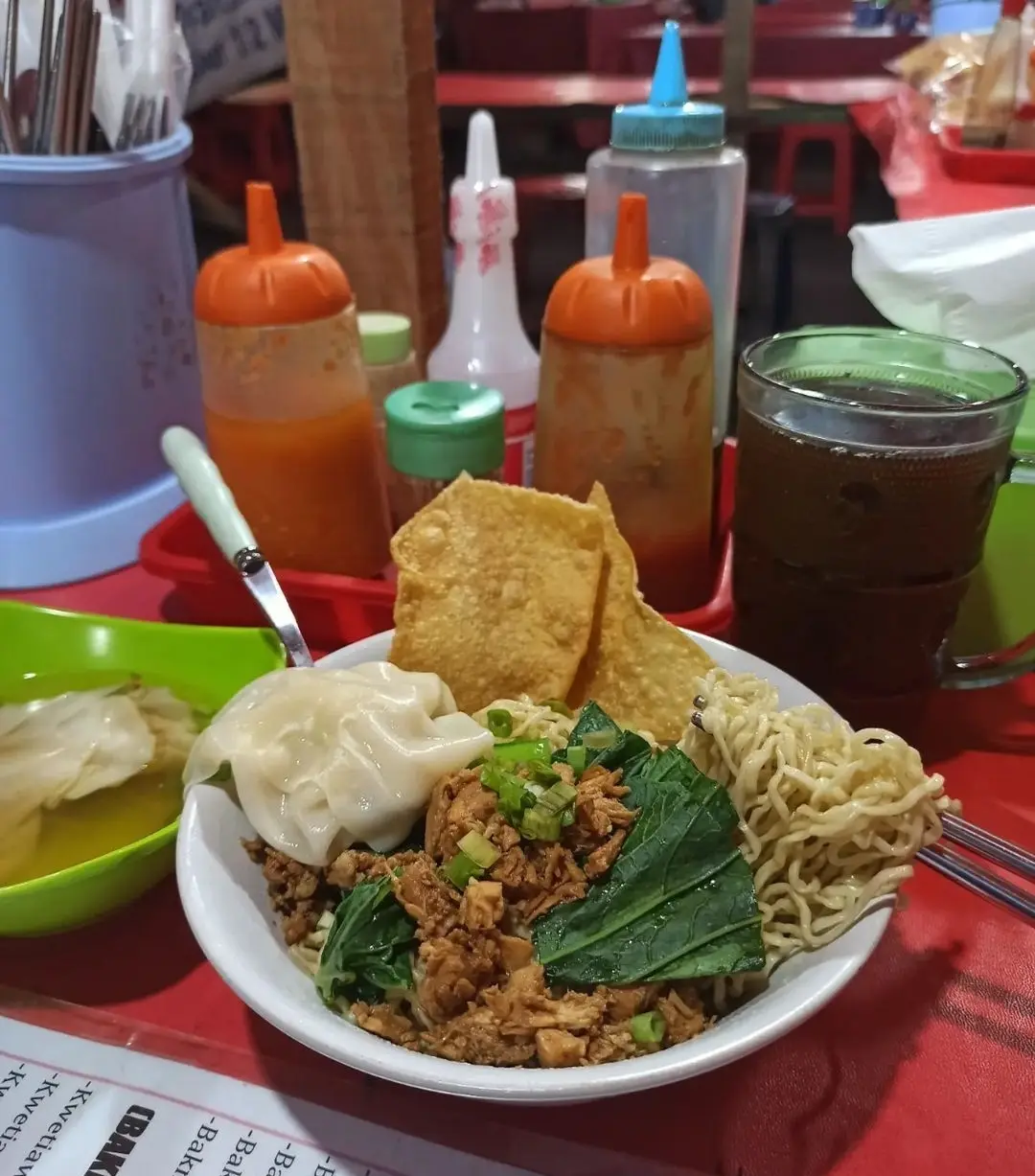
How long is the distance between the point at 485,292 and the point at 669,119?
1.15ft

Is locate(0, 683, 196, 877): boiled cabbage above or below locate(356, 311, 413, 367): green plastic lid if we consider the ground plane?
below

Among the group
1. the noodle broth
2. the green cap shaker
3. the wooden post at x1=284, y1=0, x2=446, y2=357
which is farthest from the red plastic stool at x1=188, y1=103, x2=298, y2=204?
the noodle broth

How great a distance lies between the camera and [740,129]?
175 centimetres

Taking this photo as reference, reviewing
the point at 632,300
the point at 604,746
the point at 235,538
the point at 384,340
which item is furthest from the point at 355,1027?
the point at 384,340

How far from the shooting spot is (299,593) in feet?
3.68

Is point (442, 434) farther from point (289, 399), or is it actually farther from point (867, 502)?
point (867, 502)

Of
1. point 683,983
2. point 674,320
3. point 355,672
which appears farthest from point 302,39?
point 683,983

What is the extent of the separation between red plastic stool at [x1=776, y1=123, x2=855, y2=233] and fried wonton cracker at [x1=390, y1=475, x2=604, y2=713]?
419 centimetres

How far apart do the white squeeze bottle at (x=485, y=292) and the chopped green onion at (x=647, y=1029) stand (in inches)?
34.2

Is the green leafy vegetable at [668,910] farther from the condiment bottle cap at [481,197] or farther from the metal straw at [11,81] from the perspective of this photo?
the metal straw at [11,81]

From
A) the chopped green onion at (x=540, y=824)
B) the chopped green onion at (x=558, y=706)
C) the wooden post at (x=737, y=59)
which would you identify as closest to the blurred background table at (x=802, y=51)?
the wooden post at (x=737, y=59)

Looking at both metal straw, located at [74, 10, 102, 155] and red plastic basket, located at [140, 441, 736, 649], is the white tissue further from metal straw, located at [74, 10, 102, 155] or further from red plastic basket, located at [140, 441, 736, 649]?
metal straw, located at [74, 10, 102, 155]

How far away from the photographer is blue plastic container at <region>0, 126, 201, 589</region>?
1.18 meters

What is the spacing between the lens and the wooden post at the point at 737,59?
1.60m
